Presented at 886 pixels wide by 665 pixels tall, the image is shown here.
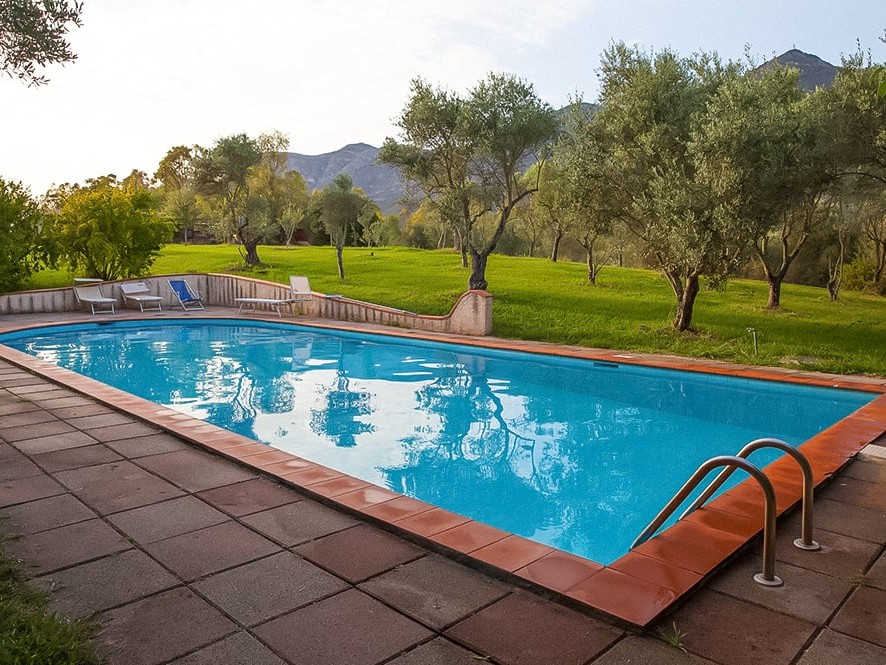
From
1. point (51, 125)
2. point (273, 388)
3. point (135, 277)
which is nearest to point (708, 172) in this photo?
point (273, 388)

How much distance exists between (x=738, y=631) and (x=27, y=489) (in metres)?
3.81

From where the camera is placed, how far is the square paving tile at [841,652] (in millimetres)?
2145

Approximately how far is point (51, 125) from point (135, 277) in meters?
4.83

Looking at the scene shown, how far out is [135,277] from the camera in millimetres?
17031

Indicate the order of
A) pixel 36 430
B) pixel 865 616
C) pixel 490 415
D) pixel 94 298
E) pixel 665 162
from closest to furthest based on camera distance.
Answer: pixel 865 616 → pixel 36 430 → pixel 490 415 → pixel 665 162 → pixel 94 298

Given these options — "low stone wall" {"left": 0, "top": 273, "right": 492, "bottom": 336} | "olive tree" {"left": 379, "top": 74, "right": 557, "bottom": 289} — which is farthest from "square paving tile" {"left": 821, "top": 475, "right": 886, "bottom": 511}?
"olive tree" {"left": 379, "top": 74, "right": 557, "bottom": 289}

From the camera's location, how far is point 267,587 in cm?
263

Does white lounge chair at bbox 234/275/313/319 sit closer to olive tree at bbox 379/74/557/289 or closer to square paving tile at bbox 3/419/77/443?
olive tree at bbox 379/74/557/289

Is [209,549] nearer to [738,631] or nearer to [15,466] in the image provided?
[15,466]

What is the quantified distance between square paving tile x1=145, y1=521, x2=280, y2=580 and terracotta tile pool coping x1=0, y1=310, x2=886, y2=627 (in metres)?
0.57

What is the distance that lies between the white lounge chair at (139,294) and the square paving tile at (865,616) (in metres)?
16.0

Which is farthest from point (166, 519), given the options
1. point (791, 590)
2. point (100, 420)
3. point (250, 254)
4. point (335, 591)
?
point (250, 254)

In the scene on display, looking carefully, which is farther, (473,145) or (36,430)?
(473,145)

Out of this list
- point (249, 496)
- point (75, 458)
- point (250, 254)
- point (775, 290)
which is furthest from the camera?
point (250, 254)
